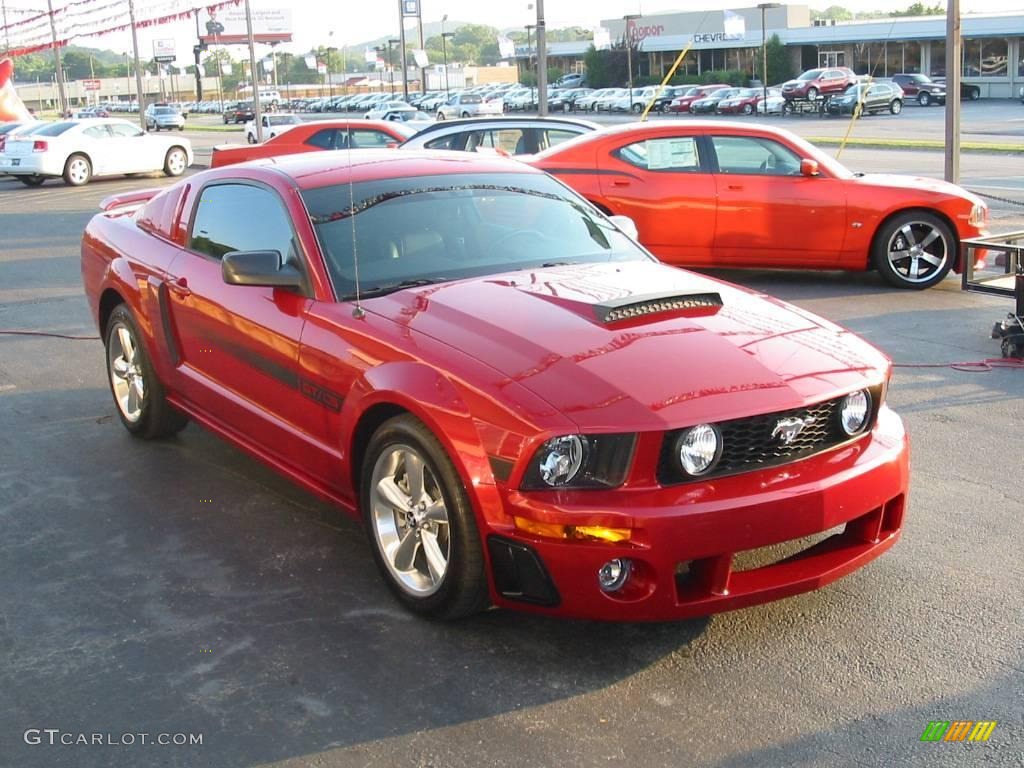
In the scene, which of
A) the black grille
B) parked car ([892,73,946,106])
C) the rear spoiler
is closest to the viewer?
the black grille

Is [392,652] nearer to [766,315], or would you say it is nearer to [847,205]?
[766,315]

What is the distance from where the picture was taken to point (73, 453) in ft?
21.4

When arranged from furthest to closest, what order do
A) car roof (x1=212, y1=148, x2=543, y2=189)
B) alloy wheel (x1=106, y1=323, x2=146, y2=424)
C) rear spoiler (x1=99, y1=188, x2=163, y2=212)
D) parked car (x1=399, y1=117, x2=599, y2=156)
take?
1. parked car (x1=399, y1=117, x2=599, y2=156)
2. rear spoiler (x1=99, y1=188, x2=163, y2=212)
3. alloy wheel (x1=106, y1=323, x2=146, y2=424)
4. car roof (x1=212, y1=148, x2=543, y2=189)

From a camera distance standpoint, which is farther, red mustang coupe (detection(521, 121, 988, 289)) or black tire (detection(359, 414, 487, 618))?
red mustang coupe (detection(521, 121, 988, 289))

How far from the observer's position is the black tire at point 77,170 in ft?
86.6

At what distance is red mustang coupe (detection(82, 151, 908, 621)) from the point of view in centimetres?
377

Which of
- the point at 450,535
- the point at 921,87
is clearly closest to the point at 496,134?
the point at 450,535

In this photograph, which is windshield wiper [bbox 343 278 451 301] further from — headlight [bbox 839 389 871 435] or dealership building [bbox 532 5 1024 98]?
dealership building [bbox 532 5 1024 98]

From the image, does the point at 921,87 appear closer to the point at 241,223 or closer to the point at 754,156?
the point at 754,156

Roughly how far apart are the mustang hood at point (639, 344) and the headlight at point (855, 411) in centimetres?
6

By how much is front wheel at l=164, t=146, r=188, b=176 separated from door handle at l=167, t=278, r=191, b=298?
23.2 meters

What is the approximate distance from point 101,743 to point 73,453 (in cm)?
323

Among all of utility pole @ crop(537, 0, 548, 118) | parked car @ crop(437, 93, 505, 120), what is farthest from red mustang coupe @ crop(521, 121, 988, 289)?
parked car @ crop(437, 93, 505, 120)

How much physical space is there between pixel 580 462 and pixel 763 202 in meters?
7.75
